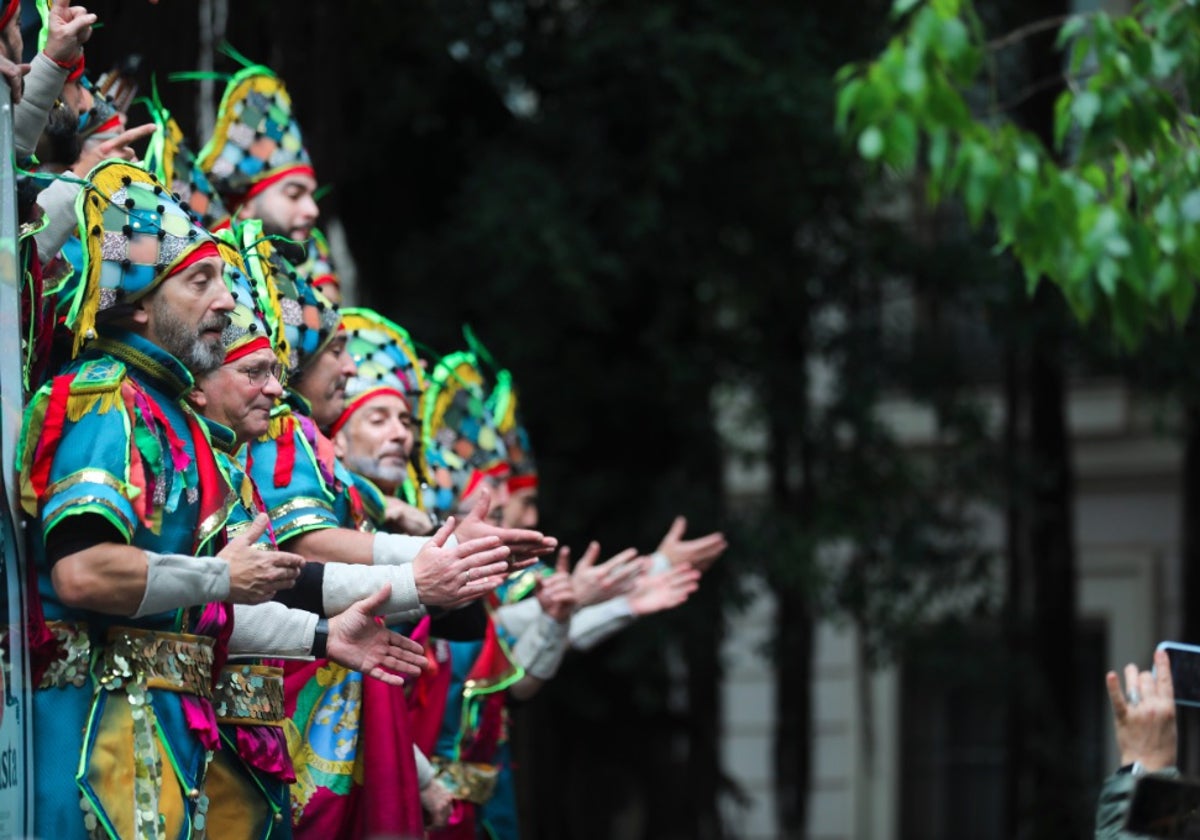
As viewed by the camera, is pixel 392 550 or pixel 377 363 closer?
pixel 392 550

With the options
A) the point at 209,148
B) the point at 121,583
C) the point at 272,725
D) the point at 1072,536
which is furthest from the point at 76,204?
the point at 1072,536

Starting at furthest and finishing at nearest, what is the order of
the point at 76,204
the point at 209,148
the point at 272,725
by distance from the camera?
the point at 209,148
the point at 272,725
the point at 76,204

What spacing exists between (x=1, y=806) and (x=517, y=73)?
7.69m

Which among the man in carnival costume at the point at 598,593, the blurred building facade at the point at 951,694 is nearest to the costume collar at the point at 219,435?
the man in carnival costume at the point at 598,593

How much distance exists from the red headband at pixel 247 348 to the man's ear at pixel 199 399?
0.27ft

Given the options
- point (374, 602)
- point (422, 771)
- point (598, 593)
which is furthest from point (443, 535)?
point (598, 593)

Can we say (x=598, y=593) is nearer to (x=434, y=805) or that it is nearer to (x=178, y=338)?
(x=434, y=805)

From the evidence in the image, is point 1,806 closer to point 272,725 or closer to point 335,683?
point 272,725

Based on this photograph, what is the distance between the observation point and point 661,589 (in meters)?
7.04

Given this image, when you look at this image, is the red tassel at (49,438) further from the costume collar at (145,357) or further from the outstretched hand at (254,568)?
the outstretched hand at (254,568)

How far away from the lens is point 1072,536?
1273cm

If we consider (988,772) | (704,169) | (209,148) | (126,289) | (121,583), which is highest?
(704,169)

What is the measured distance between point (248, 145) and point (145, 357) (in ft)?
6.86

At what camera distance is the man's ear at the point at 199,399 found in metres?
4.69
